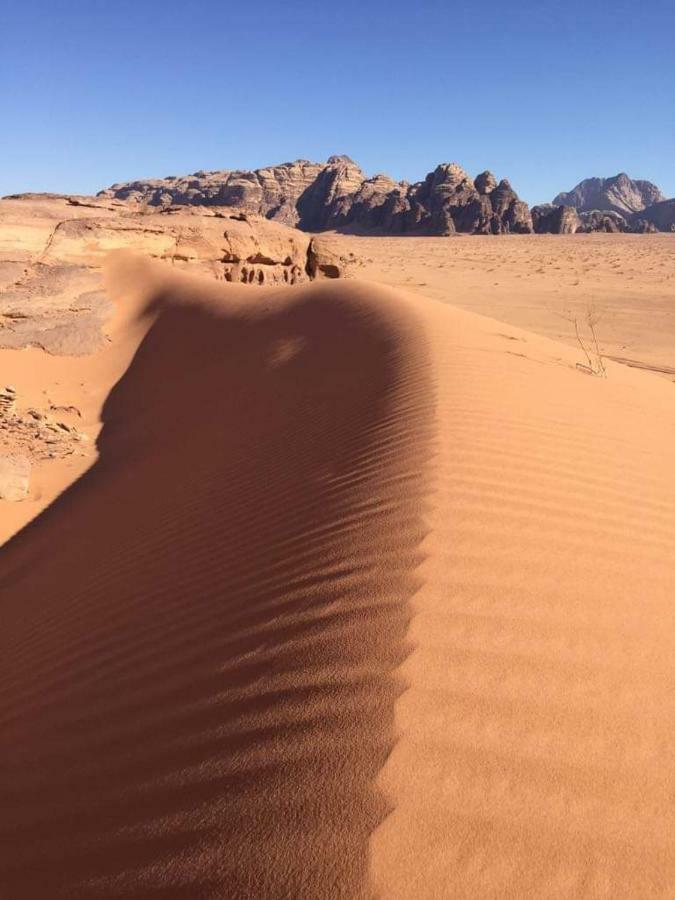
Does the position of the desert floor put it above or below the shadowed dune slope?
above

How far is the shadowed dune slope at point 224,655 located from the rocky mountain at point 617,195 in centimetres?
12111

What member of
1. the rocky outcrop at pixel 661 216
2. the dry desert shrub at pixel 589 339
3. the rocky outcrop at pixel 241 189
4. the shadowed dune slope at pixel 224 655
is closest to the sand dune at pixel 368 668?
the shadowed dune slope at pixel 224 655

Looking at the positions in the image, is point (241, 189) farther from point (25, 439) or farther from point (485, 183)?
point (25, 439)

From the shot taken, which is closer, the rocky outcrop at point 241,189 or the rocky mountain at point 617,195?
the rocky outcrop at point 241,189

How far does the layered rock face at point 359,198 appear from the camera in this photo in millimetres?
60844

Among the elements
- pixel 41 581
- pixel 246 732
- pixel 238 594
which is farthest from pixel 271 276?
pixel 246 732

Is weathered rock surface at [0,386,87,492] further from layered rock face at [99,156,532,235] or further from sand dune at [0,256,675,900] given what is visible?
layered rock face at [99,156,532,235]

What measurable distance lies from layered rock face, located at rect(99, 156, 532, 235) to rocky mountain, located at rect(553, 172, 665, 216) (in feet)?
167

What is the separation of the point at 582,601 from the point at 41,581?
11.2ft

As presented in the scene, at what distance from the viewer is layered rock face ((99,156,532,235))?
60844mm

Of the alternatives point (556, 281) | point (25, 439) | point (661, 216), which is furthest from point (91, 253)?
point (661, 216)

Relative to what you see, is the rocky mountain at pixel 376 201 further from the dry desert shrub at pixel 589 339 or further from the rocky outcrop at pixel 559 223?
the dry desert shrub at pixel 589 339

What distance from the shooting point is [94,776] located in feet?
6.72

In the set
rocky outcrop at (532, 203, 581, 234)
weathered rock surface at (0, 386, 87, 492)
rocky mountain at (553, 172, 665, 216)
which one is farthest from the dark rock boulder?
weathered rock surface at (0, 386, 87, 492)
